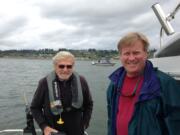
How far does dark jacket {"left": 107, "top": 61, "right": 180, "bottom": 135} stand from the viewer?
2537 mm

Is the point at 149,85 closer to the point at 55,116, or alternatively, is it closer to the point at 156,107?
the point at 156,107

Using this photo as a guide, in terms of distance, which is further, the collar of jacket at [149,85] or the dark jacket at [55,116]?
the dark jacket at [55,116]

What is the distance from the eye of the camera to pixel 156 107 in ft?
8.50

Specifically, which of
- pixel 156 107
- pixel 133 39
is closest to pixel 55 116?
pixel 133 39

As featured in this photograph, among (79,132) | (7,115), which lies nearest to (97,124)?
(7,115)

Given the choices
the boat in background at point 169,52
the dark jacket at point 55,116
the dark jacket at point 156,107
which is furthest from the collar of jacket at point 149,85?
the dark jacket at point 55,116

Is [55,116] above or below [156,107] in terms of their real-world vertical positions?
below

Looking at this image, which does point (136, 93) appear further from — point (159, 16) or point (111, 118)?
point (159, 16)

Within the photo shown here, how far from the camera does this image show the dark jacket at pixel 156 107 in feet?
8.32

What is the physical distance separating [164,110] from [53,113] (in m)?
2.15

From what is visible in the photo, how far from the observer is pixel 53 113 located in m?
4.45

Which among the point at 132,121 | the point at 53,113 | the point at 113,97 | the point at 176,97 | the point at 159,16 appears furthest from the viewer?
the point at 53,113

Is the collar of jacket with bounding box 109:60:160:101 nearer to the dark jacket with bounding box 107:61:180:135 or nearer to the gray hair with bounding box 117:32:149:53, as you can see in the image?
the dark jacket with bounding box 107:61:180:135

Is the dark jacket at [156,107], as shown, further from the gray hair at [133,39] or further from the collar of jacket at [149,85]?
the gray hair at [133,39]
